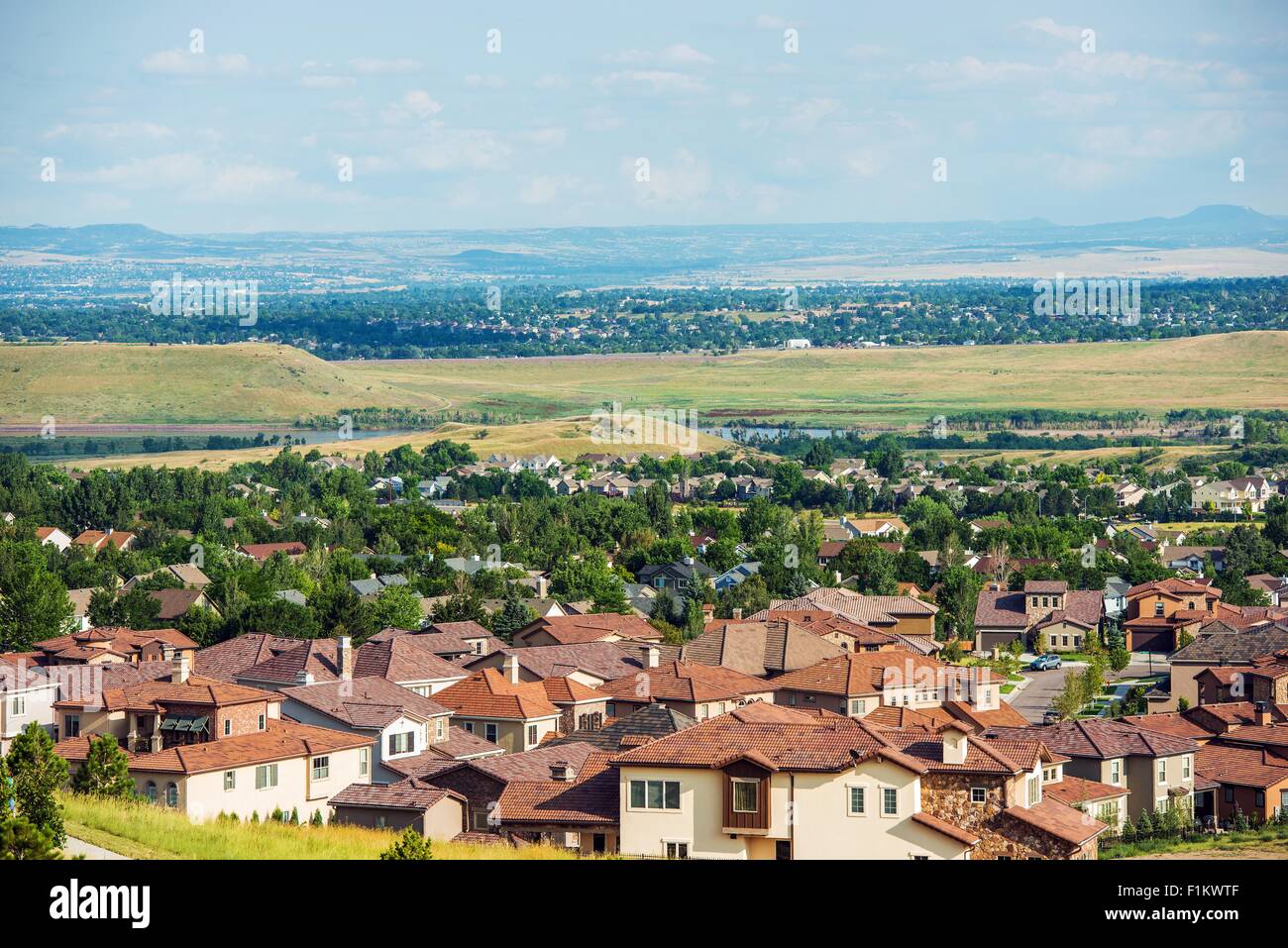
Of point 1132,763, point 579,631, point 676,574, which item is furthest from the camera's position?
point 676,574

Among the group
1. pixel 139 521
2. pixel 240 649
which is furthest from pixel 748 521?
pixel 240 649

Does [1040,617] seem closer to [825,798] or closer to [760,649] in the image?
[760,649]

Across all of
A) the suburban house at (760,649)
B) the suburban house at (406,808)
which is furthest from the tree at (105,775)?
the suburban house at (760,649)

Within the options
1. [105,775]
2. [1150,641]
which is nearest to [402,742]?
[105,775]
